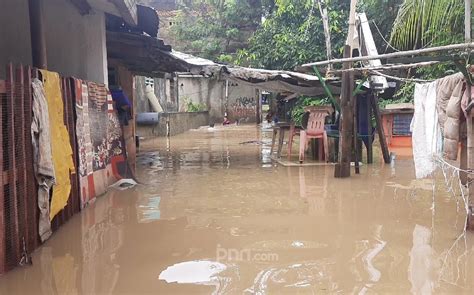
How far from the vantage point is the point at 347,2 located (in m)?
19.7

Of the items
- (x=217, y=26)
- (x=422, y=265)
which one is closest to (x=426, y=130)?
(x=422, y=265)

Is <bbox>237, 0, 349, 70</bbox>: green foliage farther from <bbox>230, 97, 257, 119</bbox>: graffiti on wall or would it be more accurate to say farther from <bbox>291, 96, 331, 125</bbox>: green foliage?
<bbox>230, 97, 257, 119</bbox>: graffiti on wall

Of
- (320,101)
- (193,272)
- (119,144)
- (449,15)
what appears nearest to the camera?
(193,272)

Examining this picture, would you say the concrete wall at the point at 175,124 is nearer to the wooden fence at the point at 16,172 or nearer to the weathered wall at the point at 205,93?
the weathered wall at the point at 205,93

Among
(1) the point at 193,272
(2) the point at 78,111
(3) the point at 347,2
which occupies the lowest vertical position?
(1) the point at 193,272

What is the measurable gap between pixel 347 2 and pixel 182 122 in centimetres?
1027

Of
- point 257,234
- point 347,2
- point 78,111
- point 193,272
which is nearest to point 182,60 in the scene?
point 78,111

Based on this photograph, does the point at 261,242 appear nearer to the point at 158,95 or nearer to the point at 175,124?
the point at 175,124

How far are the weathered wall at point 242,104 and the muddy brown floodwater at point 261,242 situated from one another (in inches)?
990

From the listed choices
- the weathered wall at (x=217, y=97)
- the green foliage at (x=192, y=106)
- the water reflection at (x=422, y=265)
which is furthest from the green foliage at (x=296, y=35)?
the water reflection at (x=422, y=265)

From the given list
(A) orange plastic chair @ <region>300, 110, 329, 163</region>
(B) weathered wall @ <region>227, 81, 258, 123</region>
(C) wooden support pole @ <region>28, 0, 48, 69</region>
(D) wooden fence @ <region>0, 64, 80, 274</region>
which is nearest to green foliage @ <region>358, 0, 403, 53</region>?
(A) orange plastic chair @ <region>300, 110, 329, 163</region>

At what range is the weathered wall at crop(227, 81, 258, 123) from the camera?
34.0m

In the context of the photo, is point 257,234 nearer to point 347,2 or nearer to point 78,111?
point 78,111

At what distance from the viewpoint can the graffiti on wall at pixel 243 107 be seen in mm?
34219
